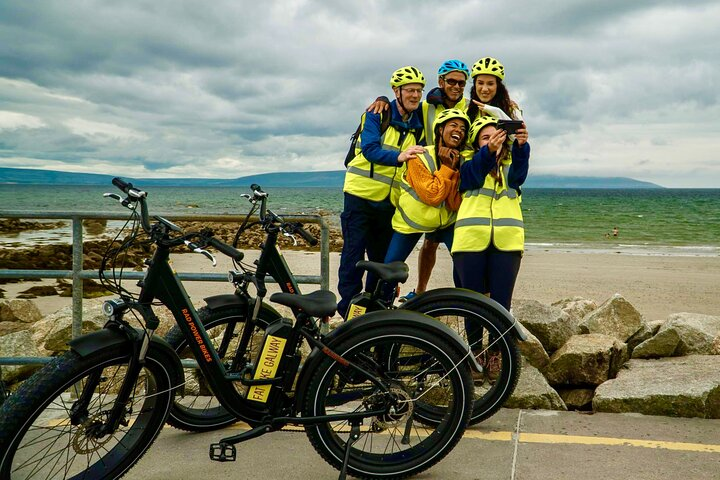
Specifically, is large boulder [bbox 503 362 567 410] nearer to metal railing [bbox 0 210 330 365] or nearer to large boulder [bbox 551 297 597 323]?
metal railing [bbox 0 210 330 365]

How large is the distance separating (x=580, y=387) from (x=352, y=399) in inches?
77.0

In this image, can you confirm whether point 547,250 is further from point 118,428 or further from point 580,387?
point 118,428

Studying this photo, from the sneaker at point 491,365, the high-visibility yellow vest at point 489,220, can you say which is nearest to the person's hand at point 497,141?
the high-visibility yellow vest at point 489,220

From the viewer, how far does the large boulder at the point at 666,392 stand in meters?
3.84

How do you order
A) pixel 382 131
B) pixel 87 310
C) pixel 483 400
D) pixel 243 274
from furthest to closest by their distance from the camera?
pixel 87 310
pixel 382 131
pixel 483 400
pixel 243 274

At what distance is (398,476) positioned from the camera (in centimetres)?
318

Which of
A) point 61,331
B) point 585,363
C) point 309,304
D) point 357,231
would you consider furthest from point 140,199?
point 61,331

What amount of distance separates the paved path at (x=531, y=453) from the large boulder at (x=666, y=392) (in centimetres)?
6

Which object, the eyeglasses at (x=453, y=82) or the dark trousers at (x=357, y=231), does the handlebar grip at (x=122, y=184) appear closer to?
the dark trousers at (x=357, y=231)

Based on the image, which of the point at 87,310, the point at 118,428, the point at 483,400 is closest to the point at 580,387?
the point at 483,400

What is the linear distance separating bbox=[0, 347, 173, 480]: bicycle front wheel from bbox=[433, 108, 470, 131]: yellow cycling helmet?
1.95m

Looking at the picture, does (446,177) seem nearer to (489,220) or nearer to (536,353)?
(489,220)

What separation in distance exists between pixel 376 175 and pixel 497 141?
0.90 metres

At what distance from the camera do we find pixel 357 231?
14.7 feet
